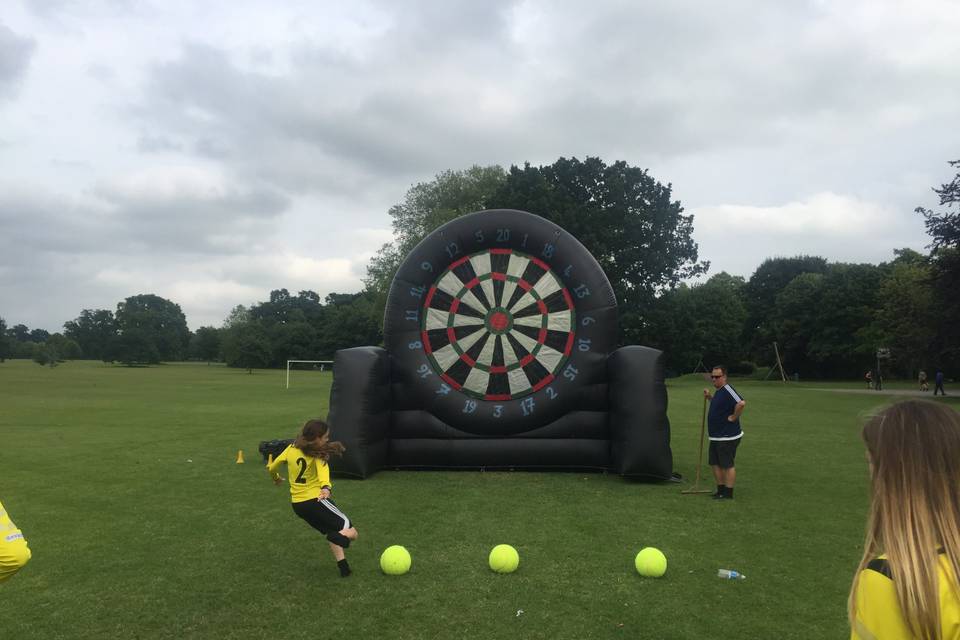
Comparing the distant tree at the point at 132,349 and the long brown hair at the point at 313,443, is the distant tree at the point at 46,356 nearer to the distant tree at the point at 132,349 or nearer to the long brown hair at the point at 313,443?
the distant tree at the point at 132,349

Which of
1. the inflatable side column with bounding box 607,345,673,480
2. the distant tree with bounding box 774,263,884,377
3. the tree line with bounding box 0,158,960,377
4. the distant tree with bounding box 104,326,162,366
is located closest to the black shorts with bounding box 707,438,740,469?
the inflatable side column with bounding box 607,345,673,480

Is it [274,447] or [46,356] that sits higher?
[46,356]

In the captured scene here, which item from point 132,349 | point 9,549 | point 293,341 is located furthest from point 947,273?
point 132,349

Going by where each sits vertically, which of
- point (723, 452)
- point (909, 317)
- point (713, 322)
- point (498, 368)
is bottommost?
point (723, 452)

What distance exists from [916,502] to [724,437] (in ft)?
24.0

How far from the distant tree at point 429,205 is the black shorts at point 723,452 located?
30.0 metres

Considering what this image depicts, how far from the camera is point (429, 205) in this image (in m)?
39.3

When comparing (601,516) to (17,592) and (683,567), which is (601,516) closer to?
(683,567)

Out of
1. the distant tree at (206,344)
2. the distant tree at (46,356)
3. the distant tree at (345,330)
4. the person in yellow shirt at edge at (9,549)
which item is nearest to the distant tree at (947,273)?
the person in yellow shirt at edge at (9,549)

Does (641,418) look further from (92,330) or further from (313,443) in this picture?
(92,330)

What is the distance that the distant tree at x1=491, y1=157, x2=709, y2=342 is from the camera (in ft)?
107

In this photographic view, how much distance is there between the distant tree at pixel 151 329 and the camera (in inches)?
3157

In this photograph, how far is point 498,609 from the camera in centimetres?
476

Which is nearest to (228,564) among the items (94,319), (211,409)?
(211,409)
